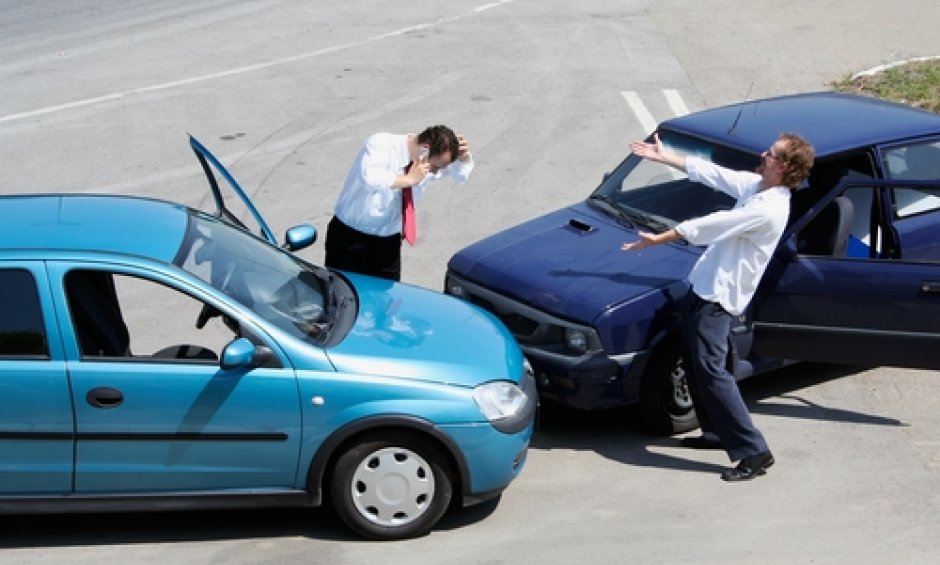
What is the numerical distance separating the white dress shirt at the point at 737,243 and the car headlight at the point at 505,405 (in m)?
1.25

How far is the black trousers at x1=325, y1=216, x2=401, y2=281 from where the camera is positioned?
8906 millimetres

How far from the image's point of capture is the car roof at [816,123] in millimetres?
8922

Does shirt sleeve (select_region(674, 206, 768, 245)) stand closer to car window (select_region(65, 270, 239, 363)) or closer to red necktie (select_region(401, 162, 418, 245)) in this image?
red necktie (select_region(401, 162, 418, 245))

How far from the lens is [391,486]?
6977mm

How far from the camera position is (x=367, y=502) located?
6992mm

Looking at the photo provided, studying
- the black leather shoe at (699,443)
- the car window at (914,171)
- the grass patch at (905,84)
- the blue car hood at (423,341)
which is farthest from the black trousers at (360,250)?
the grass patch at (905,84)

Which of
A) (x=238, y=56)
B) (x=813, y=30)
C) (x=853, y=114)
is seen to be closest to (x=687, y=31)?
(x=813, y=30)

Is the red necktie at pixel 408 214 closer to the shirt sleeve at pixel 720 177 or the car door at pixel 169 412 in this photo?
the shirt sleeve at pixel 720 177

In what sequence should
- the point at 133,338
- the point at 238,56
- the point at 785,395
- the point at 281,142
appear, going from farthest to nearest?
1. the point at 238,56
2. the point at 281,142
3. the point at 785,395
4. the point at 133,338

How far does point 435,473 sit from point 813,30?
1332 centimetres

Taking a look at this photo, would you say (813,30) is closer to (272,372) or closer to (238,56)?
(238,56)

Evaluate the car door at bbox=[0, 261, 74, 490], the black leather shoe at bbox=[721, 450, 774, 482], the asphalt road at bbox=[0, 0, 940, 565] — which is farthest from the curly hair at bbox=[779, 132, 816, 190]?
the car door at bbox=[0, 261, 74, 490]

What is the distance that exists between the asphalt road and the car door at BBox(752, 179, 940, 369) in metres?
0.52

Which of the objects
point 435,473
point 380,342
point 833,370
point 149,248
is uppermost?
point 149,248
